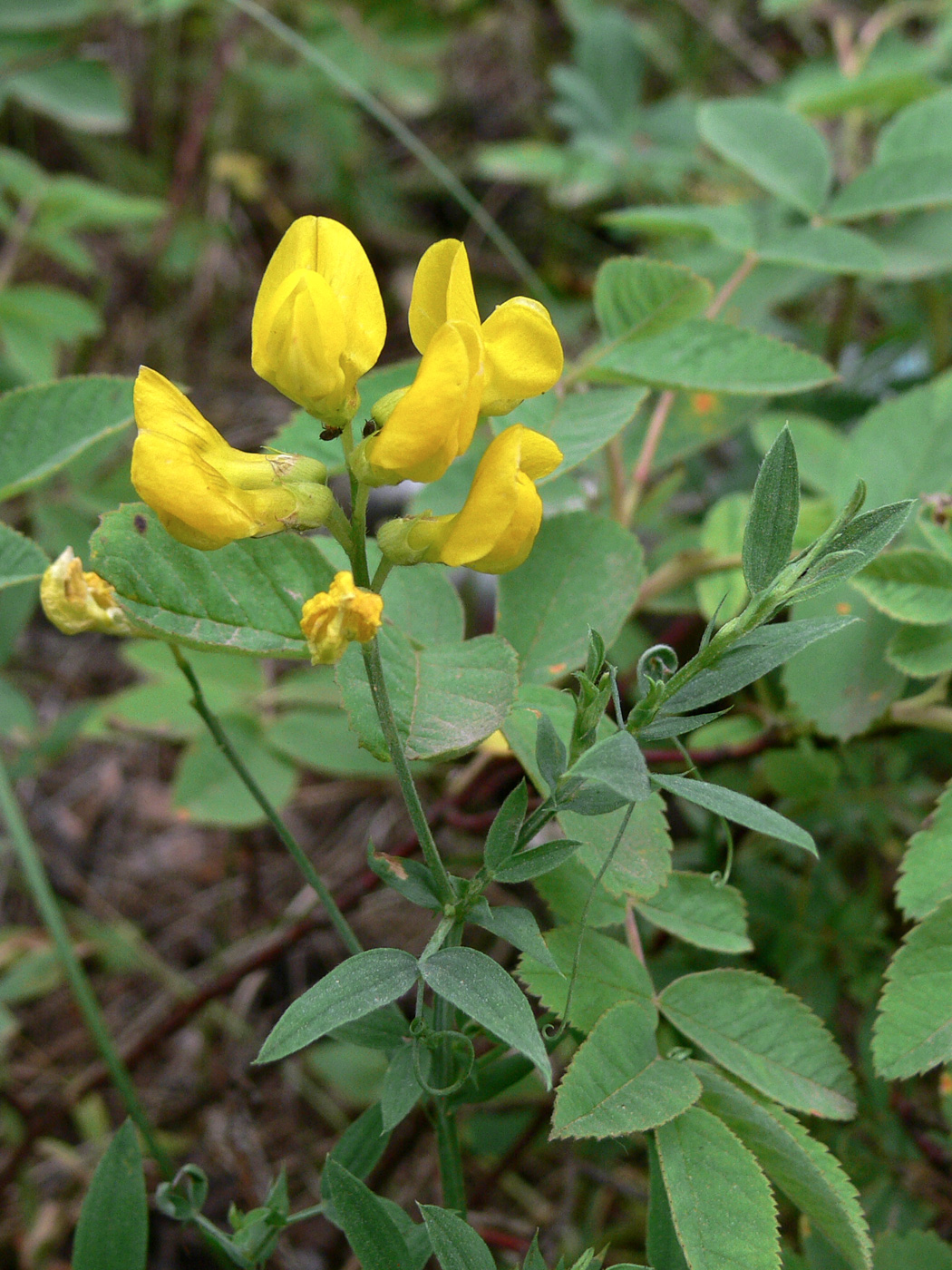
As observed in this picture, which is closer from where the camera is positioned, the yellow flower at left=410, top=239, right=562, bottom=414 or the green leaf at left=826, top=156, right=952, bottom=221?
the yellow flower at left=410, top=239, right=562, bottom=414

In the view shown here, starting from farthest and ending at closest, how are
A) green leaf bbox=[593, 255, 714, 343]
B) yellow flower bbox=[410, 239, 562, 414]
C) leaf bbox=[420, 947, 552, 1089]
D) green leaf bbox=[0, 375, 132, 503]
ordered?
green leaf bbox=[593, 255, 714, 343], green leaf bbox=[0, 375, 132, 503], yellow flower bbox=[410, 239, 562, 414], leaf bbox=[420, 947, 552, 1089]

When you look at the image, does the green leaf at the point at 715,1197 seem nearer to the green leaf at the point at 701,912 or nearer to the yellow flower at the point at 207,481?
the green leaf at the point at 701,912

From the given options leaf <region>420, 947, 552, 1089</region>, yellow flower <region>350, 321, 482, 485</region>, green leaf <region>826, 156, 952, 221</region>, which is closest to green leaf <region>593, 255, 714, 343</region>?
green leaf <region>826, 156, 952, 221</region>

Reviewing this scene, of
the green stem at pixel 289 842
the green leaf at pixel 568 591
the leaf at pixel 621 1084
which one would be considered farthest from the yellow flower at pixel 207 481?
the leaf at pixel 621 1084

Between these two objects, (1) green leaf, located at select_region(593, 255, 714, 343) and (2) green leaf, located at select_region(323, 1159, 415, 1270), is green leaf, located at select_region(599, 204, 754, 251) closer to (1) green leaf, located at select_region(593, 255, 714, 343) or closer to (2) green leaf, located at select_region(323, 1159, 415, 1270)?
(1) green leaf, located at select_region(593, 255, 714, 343)

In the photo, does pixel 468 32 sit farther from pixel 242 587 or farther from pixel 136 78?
pixel 242 587

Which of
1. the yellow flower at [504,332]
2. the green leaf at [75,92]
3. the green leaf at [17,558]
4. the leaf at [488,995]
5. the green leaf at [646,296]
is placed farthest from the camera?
the green leaf at [75,92]

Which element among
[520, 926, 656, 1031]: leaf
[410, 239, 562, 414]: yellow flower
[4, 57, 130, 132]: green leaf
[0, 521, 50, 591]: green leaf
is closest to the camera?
[410, 239, 562, 414]: yellow flower

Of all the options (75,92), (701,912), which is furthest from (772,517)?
(75,92)
